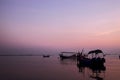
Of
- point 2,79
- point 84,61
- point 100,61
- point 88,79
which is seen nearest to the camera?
point 2,79

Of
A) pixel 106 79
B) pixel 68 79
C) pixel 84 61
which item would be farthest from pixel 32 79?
pixel 84 61

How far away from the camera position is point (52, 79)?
1200 inches

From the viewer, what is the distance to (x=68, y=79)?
30219mm

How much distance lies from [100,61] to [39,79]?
20.6 m

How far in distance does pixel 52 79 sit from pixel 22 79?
4476 mm

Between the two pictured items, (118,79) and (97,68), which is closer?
(118,79)

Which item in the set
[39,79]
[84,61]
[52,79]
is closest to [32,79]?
[39,79]

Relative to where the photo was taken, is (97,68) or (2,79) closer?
(2,79)

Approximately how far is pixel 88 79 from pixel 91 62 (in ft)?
59.3

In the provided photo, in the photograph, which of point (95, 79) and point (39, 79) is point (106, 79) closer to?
point (95, 79)

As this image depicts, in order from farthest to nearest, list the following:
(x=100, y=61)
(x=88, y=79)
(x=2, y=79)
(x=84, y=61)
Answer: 1. (x=84, y=61)
2. (x=100, y=61)
3. (x=88, y=79)
4. (x=2, y=79)

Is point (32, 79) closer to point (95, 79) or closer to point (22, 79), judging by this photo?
point (22, 79)

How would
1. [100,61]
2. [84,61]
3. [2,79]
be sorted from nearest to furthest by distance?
[2,79]
[100,61]
[84,61]

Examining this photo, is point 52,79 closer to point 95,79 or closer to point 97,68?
point 95,79
